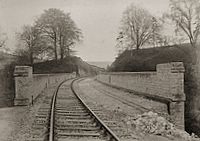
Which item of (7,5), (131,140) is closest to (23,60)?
(7,5)

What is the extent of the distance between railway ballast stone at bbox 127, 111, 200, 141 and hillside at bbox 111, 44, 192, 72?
38.9ft

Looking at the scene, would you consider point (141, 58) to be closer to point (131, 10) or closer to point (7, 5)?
point (131, 10)

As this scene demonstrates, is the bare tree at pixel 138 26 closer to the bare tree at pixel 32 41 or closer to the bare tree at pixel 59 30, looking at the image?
the bare tree at pixel 59 30

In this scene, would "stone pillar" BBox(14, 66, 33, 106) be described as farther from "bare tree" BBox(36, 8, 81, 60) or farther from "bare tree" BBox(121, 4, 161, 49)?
"bare tree" BBox(121, 4, 161, 49)

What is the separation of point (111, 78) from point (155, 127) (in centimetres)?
1719

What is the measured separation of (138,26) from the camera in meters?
17.7

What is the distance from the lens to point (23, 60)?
2327cm

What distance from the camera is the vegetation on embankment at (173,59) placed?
53.8 feet

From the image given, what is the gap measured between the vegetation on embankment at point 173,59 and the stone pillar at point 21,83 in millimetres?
8205

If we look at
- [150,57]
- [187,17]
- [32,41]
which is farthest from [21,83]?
[187,17]

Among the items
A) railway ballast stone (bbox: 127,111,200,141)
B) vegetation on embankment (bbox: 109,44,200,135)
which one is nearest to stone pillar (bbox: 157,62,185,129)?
railway ballast stone (bbox: 127,111,200,141)

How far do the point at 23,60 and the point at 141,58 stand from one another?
353 inches

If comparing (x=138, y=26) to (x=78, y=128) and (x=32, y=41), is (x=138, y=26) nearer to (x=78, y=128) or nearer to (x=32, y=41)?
(x=32, y=41)

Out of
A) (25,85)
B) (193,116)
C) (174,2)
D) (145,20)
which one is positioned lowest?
(193,116)
